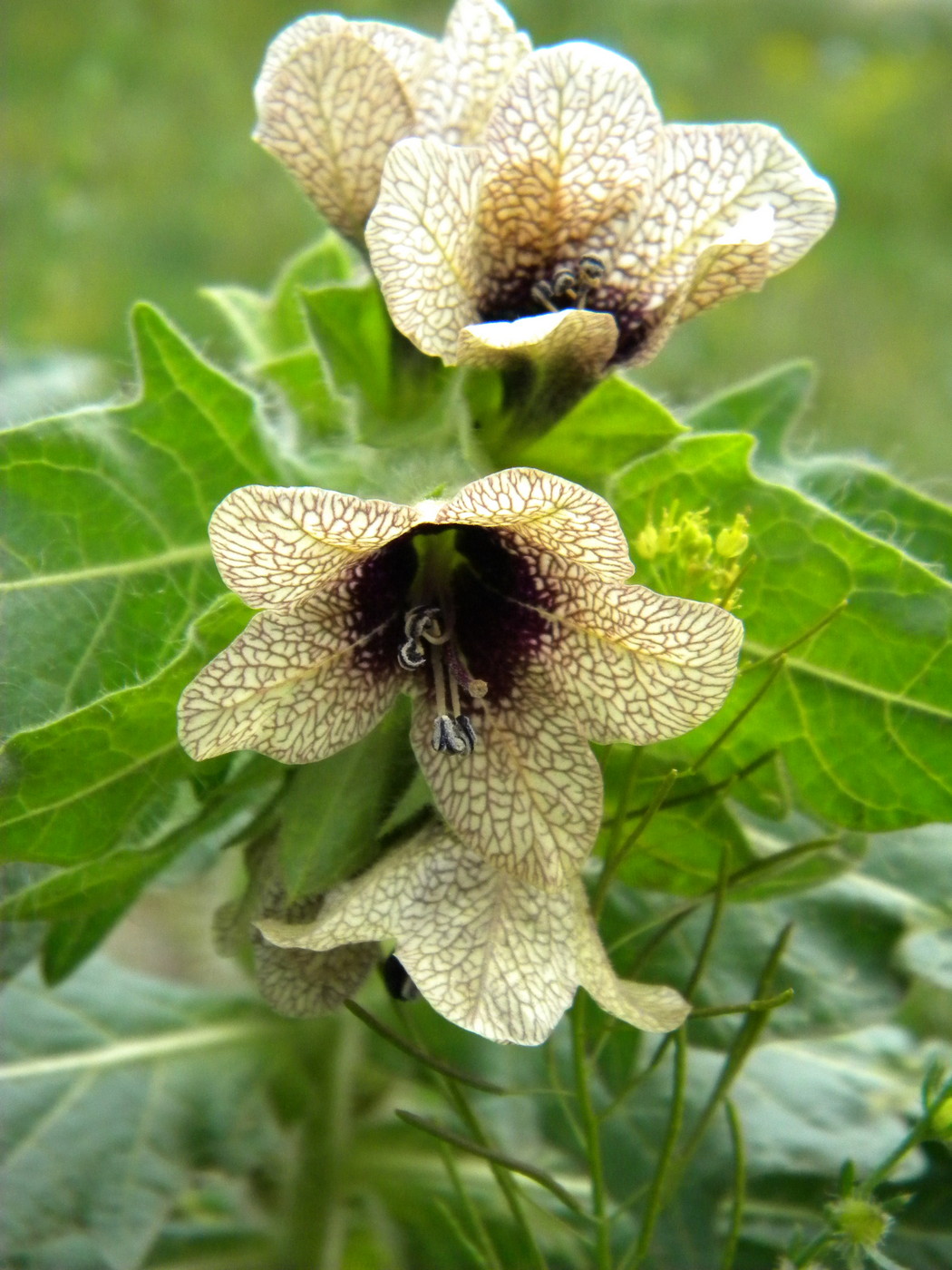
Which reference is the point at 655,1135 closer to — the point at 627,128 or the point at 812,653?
the point at 812,653

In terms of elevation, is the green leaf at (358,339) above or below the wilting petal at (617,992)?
above

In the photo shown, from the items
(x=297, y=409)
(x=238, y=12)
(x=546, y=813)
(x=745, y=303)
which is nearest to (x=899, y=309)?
(x=745, y=303)

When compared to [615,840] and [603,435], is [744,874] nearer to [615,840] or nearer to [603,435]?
[615,840]

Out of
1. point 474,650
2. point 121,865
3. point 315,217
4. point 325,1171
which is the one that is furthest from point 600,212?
point 315,217

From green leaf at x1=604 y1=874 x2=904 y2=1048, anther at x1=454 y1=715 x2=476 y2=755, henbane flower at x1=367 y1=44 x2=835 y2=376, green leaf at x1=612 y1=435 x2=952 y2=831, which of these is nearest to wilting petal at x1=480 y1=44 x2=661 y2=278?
henbane flower at x1=367 y1=44 x2=835 y2=376

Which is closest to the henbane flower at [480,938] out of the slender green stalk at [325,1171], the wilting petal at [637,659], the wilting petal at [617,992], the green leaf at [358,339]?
the wilting petal at [617,992]

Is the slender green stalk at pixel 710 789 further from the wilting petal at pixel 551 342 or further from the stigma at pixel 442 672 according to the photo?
the wilting petal at pixel 551 342
